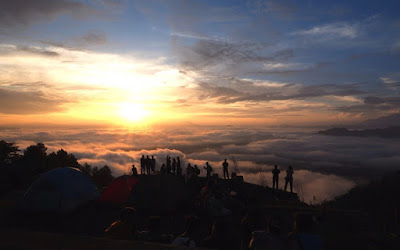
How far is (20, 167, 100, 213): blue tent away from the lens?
1166 centimetres

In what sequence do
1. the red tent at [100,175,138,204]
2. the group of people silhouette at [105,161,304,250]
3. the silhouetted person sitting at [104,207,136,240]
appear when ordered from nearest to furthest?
the group of people silhouette at [105,161,304,250] < the silhouetted person sitting at [104,207,136,240] < the red tent at [100,175,138,204]

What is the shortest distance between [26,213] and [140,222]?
498 cm

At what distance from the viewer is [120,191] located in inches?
520

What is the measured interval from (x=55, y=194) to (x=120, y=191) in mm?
2815

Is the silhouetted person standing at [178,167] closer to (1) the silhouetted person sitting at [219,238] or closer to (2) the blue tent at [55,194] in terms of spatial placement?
(2) the blue tent at [55,194]

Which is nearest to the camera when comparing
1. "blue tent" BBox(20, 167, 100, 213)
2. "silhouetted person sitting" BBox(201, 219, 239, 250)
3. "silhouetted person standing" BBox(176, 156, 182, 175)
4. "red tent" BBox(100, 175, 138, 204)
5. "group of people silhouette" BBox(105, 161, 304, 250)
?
"group of people silhouette" BBox(105, 161, 304, 250)

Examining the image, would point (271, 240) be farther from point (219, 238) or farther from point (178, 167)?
point (178, 167)

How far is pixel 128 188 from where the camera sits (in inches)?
517

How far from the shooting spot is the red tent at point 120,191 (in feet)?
42.5

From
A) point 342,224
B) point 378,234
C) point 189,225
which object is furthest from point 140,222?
point 378,234

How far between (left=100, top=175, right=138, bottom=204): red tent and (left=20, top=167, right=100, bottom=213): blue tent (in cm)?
110

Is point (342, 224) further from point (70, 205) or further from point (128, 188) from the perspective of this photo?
point (70, 205)

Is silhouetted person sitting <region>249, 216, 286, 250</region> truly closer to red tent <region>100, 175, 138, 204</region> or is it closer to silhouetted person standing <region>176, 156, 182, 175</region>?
red tent <region>100, 175, 138, 204</region>

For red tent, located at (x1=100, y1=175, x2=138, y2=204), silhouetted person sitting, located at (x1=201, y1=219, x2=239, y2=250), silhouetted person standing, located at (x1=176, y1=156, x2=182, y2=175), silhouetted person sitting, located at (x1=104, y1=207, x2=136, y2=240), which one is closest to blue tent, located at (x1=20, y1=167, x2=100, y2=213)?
red tent, located at (x1=100, y1=175, x2=138, y2=204)
